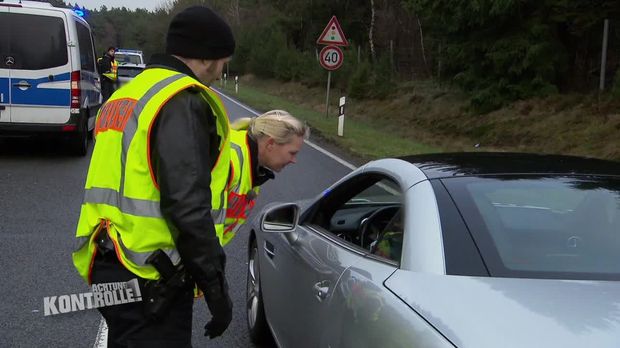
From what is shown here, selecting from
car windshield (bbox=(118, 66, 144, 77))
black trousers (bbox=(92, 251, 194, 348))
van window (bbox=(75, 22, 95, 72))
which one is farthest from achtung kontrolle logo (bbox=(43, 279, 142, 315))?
car windshield (bbox=(118, 66, 144, 77))

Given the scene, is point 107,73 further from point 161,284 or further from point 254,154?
point 161,284

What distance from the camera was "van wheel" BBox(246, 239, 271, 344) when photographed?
397 cm

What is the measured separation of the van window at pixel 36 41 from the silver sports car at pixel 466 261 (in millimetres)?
7962

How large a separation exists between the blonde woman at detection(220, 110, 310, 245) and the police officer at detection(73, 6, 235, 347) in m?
0.32

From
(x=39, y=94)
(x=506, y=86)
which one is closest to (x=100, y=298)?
(x=39, y=94)

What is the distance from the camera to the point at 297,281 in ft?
10.3

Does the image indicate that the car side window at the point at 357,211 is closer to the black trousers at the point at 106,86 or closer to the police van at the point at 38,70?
the police van at the point at 38,70

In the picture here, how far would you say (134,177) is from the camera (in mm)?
2045

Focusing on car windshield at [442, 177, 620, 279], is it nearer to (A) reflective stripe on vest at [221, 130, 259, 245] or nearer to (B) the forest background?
(A) reflective stripe on vest at [221, 130, 259, 245]

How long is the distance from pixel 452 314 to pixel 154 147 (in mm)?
1053

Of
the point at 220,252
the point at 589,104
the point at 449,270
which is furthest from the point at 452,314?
the point at 589,104

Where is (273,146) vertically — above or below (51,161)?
above

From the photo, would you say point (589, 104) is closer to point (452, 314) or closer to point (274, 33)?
point (452, 314)

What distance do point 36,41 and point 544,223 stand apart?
371 inches
